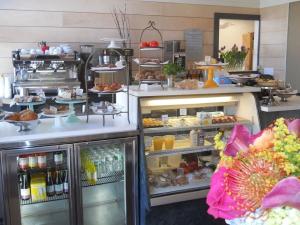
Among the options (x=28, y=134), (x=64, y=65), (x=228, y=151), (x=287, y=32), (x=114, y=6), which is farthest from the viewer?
(x=287, y=32)

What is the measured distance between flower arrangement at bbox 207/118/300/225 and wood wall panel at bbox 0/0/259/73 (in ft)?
16.3

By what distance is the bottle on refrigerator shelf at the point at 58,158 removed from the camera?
7.99 ft

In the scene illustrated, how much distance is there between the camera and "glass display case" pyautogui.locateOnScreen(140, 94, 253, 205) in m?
2.69

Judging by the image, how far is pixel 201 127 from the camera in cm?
279

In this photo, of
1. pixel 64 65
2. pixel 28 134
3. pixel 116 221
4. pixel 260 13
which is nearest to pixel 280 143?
pixel 28 134

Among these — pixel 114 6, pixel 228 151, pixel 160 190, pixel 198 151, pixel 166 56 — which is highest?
pixel 114 6

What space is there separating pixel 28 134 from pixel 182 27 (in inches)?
177

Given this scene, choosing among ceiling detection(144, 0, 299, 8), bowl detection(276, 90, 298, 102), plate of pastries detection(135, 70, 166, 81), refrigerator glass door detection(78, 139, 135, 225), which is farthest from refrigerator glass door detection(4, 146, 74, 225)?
ceiling detection(144, 0, 299, 8)

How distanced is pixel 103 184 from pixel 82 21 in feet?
11.7

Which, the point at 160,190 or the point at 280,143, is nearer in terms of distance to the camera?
the point at 280,143

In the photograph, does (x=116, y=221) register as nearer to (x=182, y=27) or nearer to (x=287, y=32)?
(x=182, y=27)

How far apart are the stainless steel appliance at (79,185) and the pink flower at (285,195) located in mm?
1778

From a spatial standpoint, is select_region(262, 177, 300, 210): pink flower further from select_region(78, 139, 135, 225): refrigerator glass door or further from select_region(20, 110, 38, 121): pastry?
select_region(20, 110, 38, 121): pastry

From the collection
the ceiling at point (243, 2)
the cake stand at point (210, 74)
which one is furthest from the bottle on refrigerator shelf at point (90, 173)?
the ceiling at point (243, 2)
